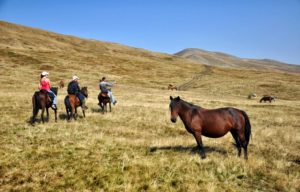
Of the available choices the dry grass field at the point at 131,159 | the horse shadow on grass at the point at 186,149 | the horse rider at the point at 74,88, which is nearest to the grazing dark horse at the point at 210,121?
the horse shadow on grass at the point at 186,149

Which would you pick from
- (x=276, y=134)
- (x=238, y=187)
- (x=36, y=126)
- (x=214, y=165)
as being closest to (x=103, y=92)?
(x=36, y=126)

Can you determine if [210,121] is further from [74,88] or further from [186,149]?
[74,88]

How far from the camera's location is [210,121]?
10.4 metres

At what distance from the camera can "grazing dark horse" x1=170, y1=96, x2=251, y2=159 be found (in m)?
10.3

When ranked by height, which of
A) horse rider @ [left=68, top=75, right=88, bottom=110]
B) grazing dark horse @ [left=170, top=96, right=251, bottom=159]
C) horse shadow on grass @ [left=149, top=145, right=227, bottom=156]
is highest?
horse rider @ [left=68, top=75, right=88, bottom=110]

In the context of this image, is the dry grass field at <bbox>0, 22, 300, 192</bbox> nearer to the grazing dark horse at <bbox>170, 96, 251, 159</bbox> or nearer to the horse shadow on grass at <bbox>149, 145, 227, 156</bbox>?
the horse shadow on grass at <bbox>149, 145, 227, 156</bbox>

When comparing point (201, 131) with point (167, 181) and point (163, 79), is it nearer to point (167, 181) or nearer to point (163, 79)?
point (167, 181)

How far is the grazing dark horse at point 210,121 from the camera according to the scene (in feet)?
33.8

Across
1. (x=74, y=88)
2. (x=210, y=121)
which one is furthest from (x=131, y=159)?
(x=74, y=88)

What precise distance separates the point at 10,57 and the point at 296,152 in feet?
241

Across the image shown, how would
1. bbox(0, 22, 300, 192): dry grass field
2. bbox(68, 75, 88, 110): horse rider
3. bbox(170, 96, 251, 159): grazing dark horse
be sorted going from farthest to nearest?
bbox(68, 75, 88, 110): horse rider < bbox(170, 96, 251, 159): grazing dark horse < bbox(0, 22, 300, 192): dry grass field

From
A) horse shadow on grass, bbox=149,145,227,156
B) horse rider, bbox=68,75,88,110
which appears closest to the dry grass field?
horse shadow on grass, bbox=149,145,227,156

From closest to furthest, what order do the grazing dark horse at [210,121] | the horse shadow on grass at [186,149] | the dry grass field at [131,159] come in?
the dry grass field at [131,159] → the grazing dark horse at [210,121] → the horse shadow on grass at [186,149]

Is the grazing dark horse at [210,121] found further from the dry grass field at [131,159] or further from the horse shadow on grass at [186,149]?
the dry grass field at [131,159]
